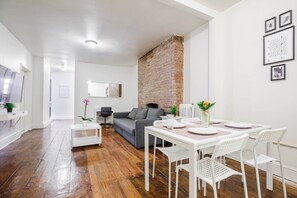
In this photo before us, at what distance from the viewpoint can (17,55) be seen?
3.69 metres

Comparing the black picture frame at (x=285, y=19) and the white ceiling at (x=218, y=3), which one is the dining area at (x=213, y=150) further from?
the white ceiling at (x=218, y=3)

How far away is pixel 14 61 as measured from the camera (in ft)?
11.5

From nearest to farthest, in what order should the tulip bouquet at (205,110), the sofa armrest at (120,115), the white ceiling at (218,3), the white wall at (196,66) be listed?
the tulip bouquet at (205,110) < the white ceiling at (218,3) < the white wall at (196,66) < the sofa armrest at (120,115)

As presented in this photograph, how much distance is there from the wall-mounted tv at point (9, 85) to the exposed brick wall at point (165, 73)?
3356mm

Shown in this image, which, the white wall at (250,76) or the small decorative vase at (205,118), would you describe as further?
the white wall at (250,76)

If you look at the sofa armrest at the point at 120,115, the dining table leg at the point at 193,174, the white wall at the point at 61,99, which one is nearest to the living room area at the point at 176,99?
the dining table leg at the point at 193,174

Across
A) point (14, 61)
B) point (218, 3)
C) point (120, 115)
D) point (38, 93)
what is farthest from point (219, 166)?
point (38, 93)

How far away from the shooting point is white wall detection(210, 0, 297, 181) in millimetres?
1851

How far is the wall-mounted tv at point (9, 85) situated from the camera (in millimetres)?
2780

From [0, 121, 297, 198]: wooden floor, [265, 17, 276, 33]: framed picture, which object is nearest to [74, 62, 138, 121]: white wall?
[0, 121, 297, 198]: wooden floor

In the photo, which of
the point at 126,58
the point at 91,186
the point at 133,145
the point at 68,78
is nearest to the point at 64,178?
the point at 91,186

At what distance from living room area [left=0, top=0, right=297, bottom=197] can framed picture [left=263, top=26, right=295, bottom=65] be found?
0.04ft

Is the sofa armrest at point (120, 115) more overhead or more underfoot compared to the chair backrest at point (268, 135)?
more underfoot

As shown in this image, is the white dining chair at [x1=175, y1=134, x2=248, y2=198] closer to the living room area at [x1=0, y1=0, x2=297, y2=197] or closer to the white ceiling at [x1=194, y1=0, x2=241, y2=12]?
the living room area at [x1=0, y1=0, x2=297, y2=197]
